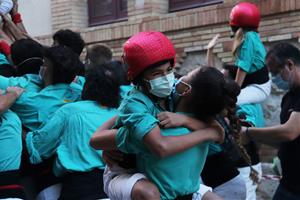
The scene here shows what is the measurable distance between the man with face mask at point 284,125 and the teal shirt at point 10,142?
5.52 feet

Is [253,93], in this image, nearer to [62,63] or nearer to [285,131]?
[285,131]

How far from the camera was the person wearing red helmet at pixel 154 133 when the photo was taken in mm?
2631

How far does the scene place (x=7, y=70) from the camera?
16.2 feet

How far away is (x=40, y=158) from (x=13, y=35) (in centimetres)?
204

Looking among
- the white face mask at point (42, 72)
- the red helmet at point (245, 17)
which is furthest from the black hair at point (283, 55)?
the white face mask at point (42, 72)

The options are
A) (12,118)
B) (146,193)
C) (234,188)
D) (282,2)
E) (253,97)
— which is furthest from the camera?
(282,2)

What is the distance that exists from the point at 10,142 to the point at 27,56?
1.01 metres

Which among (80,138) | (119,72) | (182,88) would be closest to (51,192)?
(80,138)

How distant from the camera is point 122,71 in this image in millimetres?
4363

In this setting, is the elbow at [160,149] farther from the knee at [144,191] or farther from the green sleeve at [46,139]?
the green sleeve at [46,139]

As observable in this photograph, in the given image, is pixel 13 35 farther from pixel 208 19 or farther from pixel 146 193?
pixel 146 193

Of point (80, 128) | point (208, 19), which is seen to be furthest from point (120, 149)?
point (208, 19)

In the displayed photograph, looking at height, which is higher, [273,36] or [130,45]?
[130,45]

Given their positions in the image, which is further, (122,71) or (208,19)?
(208,19)
